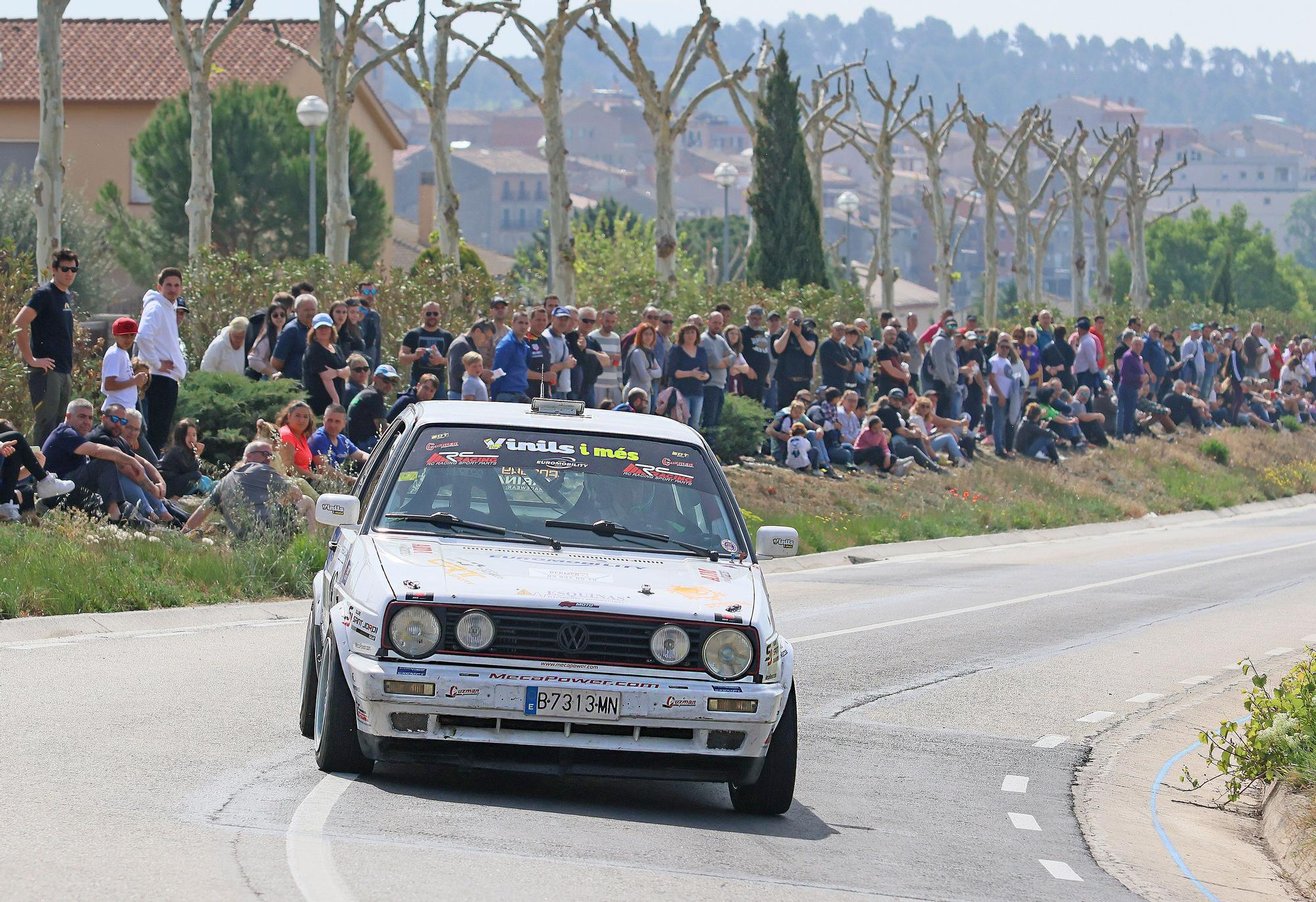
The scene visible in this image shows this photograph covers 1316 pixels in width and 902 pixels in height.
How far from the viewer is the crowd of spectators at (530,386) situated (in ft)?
53.8

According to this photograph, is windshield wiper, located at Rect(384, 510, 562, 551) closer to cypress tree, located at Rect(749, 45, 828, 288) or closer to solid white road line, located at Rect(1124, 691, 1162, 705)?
solid white road line, located at Rect(1124, 691, 1162, 705)

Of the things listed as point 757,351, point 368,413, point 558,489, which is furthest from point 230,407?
point 558,489

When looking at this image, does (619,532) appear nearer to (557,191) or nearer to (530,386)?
(530,386)

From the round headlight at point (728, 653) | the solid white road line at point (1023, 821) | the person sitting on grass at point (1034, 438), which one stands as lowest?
the person sitting on grass at point (1034, 438)

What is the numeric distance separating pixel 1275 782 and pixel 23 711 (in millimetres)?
6150

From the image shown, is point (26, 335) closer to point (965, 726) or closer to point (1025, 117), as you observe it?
point (965, 726)

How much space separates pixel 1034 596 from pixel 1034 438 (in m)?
13.4

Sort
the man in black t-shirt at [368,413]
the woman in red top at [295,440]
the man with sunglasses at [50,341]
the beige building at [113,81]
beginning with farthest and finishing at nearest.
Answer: the beige building at [113,81]
the man in black t-shirt at [368,413]
the woman in red top at [295,440]
the man with sunglasses at [50,341]

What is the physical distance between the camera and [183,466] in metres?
18.1

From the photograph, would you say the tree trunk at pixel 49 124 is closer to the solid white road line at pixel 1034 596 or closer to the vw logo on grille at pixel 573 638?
the solid white road line at pixel 1034 596

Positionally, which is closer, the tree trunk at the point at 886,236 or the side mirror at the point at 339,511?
the side mirror at the point at 339,511

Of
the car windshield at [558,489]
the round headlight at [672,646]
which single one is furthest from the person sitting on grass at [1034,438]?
the round headlight at [672,646]

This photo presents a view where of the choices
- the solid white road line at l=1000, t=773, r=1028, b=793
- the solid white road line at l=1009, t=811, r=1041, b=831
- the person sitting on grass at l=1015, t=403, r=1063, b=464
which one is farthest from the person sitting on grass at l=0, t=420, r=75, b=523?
the person sitting on grass at l=1015, t=403, r=1063, b=464

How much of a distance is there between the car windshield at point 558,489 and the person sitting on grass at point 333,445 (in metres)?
9.13
